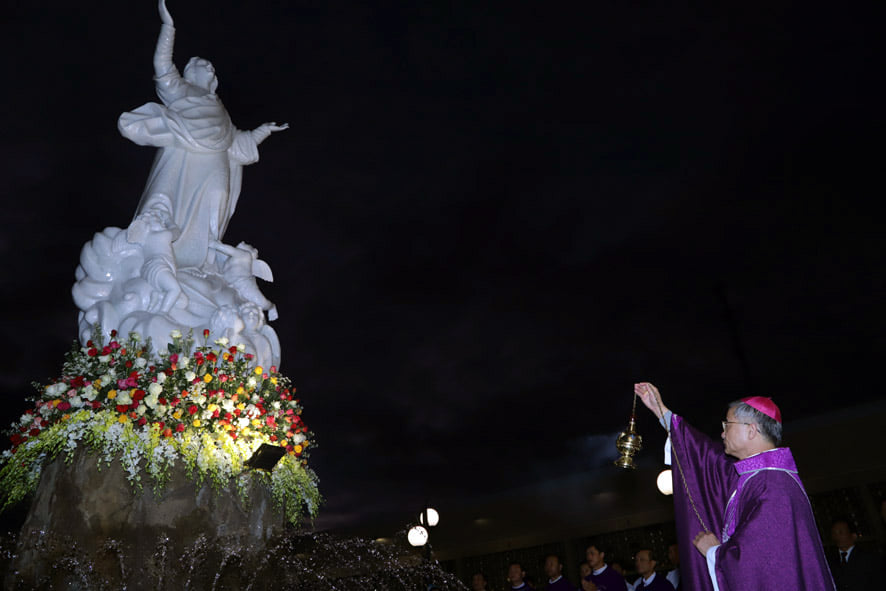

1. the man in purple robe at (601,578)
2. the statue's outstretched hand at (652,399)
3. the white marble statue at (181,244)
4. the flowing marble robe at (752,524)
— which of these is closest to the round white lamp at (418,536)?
the man in purple robe at (601,578)

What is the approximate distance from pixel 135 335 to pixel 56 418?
824 mm

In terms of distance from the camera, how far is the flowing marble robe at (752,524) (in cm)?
316

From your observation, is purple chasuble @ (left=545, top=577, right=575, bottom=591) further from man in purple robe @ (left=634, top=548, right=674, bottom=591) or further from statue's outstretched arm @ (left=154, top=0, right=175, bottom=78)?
statue's outstretched arm @ (left=154, top=0, right=175, bottom=78)

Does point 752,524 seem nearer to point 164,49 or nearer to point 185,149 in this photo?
point 185,149

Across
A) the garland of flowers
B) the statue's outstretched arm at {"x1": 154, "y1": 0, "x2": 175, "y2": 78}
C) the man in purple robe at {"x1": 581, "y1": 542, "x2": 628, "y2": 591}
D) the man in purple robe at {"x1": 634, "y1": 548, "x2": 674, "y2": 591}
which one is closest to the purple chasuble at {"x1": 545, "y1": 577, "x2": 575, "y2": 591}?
the man in purple robe at {"x1": 581, "y1": 542, "x2": 628, "y2": 591}

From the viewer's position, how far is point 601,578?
8.83 m

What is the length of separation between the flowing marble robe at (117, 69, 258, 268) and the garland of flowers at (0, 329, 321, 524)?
1660 millimetres

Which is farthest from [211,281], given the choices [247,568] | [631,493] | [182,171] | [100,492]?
[631,493]

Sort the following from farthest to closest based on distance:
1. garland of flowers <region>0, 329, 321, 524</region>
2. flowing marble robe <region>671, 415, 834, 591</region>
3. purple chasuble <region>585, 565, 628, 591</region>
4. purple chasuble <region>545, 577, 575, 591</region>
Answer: purple chasuble <region>545, 577, 575, 591</region> < purple chasuble <region>585, 565, 628, 591</region> < garland of flowers <region>0, 329, 321, 524</region> < flowing marble robe <region>671, 415, 834, 591</region>

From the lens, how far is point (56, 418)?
4625mm

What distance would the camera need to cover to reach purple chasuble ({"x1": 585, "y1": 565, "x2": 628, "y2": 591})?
870 centimetres

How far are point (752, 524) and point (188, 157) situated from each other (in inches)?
238

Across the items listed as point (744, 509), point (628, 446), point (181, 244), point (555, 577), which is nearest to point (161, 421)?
point (181, 244)

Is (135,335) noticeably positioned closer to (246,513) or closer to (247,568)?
(246,513)
